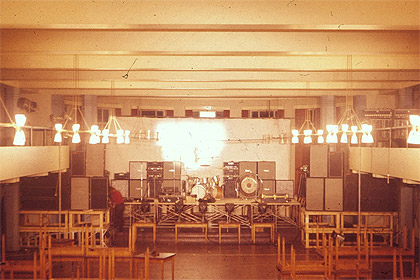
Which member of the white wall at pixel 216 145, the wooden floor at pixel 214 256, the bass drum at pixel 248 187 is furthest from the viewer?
the white wall at pixel 216 145

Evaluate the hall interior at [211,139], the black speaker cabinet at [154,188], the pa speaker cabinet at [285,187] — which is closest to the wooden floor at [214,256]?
the hall interior at [211,139]

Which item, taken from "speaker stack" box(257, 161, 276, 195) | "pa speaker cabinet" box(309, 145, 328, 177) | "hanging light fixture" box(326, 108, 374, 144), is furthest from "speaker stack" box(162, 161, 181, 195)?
"hanging light fixture" box(326, 108, 374, 144)

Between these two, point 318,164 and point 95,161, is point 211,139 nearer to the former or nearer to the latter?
point 318,164

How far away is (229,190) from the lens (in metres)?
16.2

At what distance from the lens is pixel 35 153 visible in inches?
419

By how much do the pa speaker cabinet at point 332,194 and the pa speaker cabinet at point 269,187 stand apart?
264 cm

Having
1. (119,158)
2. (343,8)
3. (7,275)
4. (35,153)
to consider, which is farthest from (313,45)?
(119,158)

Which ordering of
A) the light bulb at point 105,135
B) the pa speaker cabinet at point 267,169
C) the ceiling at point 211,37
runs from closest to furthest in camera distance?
the ceiling at point 211,37 → the light bulb at point 105,135 → the pa speaker cabinet at point 267,169

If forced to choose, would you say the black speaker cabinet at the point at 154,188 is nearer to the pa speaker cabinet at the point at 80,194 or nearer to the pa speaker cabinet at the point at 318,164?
the pa speaker cabinet at the point at 80,194

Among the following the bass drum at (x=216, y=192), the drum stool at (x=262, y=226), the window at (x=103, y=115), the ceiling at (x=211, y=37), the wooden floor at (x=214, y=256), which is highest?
the ceiling at (x=211, y=37)

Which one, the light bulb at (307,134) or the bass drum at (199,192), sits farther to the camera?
the bass drum at (199,192)

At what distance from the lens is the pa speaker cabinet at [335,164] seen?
543 inches

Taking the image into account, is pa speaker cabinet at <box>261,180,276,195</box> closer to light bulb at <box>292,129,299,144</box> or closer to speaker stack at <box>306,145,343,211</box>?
speaker stack at <box>306,145,343,211</box>

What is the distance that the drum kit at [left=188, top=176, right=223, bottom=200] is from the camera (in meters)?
15.2
